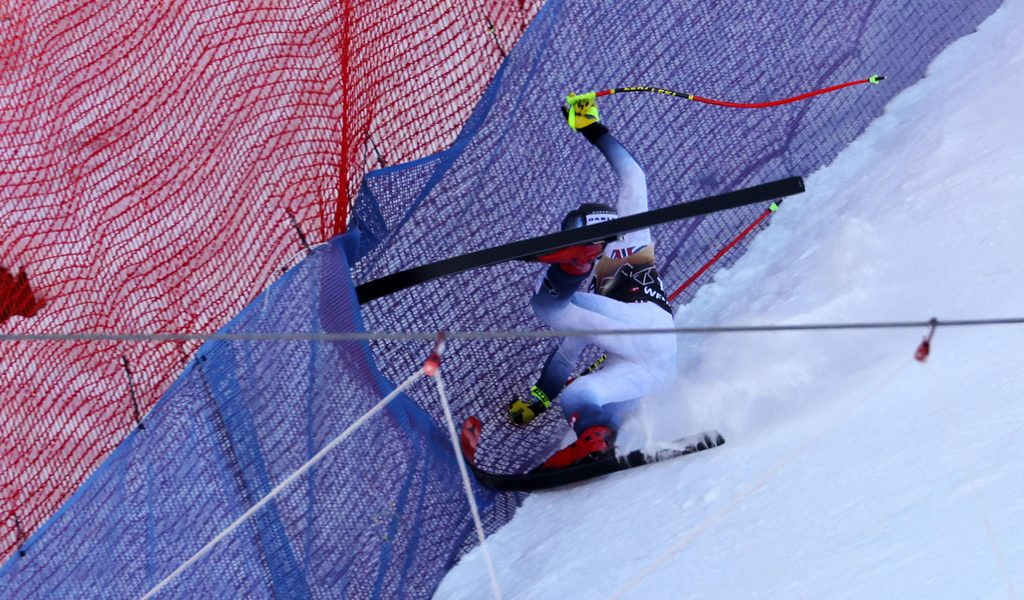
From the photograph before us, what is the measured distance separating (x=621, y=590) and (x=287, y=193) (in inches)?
58.1

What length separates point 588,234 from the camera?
8.68ft

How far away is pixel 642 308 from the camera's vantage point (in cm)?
308

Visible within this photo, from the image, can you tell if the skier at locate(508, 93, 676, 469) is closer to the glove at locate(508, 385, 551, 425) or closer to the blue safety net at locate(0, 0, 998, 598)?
the glove at locate(508, 385, 551, 425)

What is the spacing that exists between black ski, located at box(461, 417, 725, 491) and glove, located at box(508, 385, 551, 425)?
0.19 metres

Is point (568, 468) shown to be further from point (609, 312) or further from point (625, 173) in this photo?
point (625, 173)

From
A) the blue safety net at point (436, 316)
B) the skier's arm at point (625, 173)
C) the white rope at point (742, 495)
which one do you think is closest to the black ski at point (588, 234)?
the blue safety net at point (436, 316)

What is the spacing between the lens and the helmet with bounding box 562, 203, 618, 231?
298cm

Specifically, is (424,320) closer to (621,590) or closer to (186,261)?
(186,261)

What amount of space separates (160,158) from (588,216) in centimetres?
126

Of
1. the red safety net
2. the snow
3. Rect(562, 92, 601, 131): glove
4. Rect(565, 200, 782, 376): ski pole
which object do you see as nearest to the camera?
the snow

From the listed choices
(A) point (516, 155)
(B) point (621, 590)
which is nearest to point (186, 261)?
(A) point (516, 155)

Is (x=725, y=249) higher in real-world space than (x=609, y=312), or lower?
higher

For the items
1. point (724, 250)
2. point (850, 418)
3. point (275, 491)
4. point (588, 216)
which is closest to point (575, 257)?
point (588, 216)

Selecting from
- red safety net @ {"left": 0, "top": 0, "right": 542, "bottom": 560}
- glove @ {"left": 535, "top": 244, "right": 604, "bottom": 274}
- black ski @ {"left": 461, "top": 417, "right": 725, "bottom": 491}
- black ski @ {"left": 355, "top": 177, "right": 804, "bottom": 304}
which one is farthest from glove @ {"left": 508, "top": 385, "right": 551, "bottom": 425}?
red safety net @ {"left": 0, "top": 0, "right": 542, "bottom": 560}
